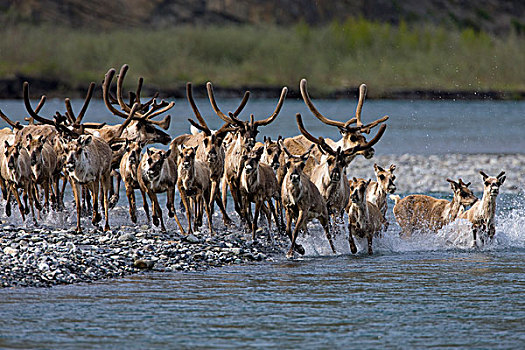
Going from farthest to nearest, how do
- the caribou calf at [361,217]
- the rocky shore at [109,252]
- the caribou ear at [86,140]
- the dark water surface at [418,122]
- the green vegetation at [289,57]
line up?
the green vegetation at [289,57] < the dark water surface at [418,122] < the caribou ear at [86,140] < the caribou calf at [361,217] < the rocky shore at [109,252]

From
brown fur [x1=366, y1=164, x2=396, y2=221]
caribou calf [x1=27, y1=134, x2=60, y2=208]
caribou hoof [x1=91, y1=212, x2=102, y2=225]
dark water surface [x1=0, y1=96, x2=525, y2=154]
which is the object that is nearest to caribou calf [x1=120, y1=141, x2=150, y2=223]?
caribou hoof [x1=91, y1=212, x2=102, y2=225]

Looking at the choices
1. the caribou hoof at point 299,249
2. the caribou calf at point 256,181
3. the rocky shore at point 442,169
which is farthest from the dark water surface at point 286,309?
the rocky shore at point 442,169

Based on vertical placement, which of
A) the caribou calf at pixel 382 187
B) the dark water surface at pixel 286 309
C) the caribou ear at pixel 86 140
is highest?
the caribou ear at pixel 86 140

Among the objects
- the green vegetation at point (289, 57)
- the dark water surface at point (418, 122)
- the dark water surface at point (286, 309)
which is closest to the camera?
the dark water surface at point (286, 309)

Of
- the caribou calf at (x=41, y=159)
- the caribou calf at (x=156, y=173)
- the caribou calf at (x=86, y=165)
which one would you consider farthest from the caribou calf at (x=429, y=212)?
the caribou calf at (x=41, y=159)

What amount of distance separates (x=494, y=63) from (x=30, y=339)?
8526cm

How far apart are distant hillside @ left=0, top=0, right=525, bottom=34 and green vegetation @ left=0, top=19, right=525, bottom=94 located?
11020 mm

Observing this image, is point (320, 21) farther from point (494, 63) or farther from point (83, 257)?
point (83, 257)

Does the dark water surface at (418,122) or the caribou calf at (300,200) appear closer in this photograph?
the caribou calf at (300,200)

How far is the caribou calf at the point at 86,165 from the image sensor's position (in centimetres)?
1719

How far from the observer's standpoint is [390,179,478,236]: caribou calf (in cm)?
1817

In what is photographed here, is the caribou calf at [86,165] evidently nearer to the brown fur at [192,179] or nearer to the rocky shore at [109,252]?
the rocky shore at [109,252]

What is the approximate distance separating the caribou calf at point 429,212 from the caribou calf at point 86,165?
→ 5256 mm

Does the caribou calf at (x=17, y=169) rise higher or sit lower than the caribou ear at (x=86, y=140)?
lower
